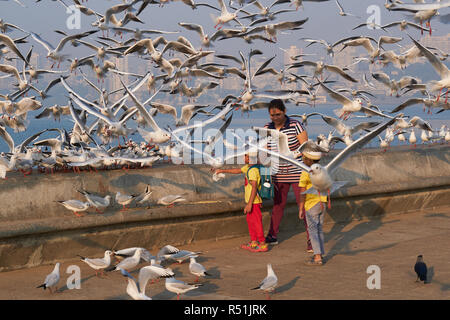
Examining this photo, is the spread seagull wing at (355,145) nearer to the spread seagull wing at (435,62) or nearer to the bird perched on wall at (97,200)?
the spread seagull wing at (435,62)

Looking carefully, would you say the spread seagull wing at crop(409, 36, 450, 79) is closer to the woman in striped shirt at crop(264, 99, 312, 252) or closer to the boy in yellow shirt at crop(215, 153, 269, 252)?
the woman in striped shirt at crop(264, 99, 312, 252)

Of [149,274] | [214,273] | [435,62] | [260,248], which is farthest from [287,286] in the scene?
[435,62]

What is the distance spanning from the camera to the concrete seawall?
23.4ft

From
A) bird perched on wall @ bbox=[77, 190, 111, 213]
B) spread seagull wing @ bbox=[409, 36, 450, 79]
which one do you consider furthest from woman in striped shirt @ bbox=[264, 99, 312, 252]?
bird perched on wall @ bbox=[77, 190, 111, 213]

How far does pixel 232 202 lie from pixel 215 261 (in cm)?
124

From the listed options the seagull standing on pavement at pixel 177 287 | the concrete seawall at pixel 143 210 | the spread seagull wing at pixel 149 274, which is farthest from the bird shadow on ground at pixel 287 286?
the concrete seawall at pixel 143 210

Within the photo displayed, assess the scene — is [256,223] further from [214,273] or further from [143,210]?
[143,210]

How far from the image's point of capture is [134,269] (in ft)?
22.8

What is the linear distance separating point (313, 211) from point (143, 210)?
202 cm

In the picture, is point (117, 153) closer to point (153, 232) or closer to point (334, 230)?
point (153, 232)

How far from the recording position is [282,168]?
806 cm

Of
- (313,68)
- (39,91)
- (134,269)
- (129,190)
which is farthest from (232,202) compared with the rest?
(313,68)

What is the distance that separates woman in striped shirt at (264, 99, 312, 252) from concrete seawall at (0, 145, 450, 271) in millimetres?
569

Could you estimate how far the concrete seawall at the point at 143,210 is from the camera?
7.12 meters
